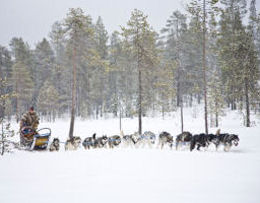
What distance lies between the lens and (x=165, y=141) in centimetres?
957

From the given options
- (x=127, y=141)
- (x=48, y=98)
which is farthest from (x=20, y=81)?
(x=127, y=141)

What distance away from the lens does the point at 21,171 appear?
4.98 metres

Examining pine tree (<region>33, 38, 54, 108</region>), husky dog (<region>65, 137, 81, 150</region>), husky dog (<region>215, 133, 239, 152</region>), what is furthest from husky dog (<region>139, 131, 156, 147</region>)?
pine tree (<region>33, 38, 54, 108</region>)

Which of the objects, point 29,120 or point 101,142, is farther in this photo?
point 101,142

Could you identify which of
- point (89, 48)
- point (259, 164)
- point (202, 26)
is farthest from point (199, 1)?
point (259, 164)

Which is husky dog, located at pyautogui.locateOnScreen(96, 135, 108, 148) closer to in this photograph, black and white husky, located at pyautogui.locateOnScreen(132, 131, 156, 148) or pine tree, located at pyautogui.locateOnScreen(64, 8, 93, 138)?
black and white husky, located at pyautogui.locateOnScreen(132, 131, 156, 148)

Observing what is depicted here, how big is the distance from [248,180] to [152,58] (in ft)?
46.0

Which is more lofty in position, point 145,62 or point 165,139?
point 145,62

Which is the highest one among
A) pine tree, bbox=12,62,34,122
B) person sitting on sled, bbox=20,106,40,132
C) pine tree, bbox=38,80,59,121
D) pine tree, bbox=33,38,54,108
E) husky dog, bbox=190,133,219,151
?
pine tree, bbox=33,38,54,108

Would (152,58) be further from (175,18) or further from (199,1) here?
(175,18)

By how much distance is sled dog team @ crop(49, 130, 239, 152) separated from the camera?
8.30 m

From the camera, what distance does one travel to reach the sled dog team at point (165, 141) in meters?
8.30

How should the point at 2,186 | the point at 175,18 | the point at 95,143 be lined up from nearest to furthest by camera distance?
1. the point at 2,186
2. the point at 95,143
3. the point at 175,18

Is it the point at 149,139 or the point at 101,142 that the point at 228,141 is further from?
the point at 101,142
